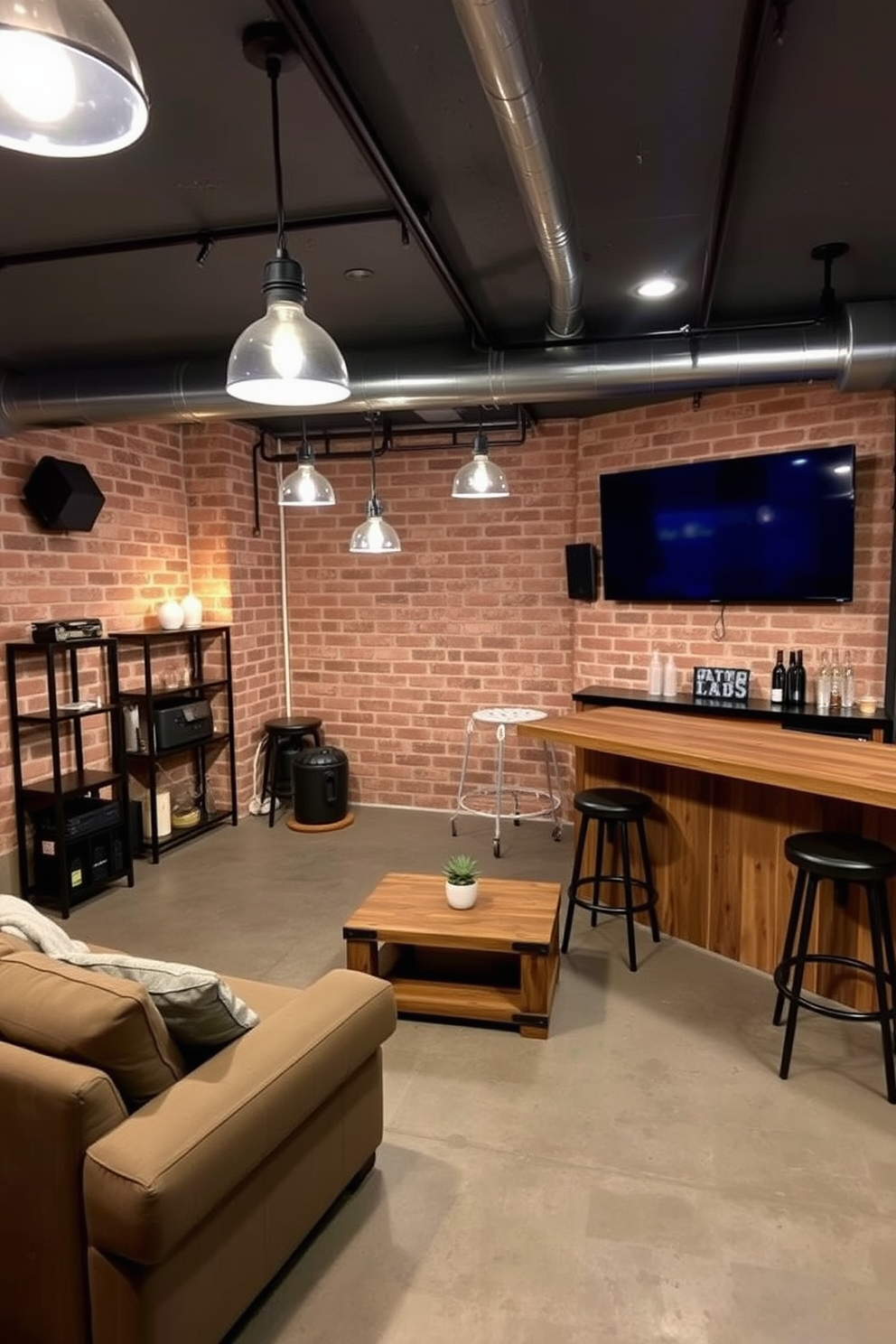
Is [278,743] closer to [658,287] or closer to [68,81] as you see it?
[658,287]

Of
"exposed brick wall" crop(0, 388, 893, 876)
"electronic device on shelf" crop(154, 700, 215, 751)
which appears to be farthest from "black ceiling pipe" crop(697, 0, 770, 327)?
"electronic device on shelf" crop(154, 700, 215, 751)

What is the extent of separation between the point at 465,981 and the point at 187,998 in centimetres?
154

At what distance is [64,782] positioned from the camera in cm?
400

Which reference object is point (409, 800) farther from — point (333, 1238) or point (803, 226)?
point (803, 226)

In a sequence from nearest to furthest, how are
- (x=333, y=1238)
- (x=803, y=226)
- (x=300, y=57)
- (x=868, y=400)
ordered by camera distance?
(x=300, y=57) → (x=333, y=1238) → (x=803, y=226) → (x=868, y=400)

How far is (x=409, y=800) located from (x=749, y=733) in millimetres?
3018

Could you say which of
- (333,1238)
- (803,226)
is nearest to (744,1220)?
(333,1238)

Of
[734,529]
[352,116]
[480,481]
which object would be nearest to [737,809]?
[734,529]

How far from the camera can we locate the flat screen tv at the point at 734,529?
380cm

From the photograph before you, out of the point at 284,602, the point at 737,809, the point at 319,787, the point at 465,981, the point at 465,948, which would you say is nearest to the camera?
the point at 465,948

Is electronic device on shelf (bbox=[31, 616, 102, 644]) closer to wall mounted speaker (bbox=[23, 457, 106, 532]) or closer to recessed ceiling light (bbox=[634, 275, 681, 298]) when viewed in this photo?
wall mounted speaker (bbox=[23, 457, 106, 532])

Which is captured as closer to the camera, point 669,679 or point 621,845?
point 621,845

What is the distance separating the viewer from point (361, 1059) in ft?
6.33

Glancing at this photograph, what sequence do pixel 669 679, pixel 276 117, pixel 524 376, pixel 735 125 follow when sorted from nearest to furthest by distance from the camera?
pixel 276 117
pixel 735 125
pixel 524 376
pixel 669 679
